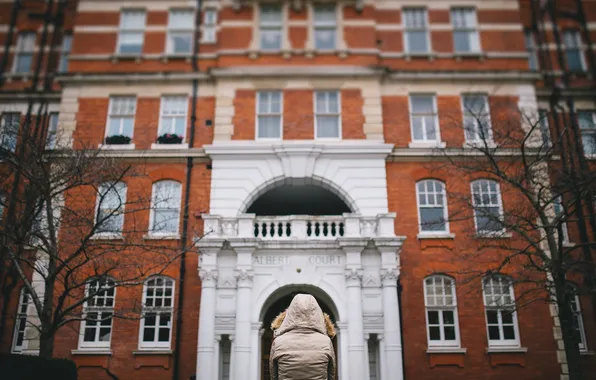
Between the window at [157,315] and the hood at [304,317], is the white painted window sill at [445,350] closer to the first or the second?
the window at [157,315]

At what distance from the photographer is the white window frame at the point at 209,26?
77.6 ft

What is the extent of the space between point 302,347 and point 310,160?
15.1m

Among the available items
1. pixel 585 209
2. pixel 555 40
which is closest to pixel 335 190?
pixel 585 209

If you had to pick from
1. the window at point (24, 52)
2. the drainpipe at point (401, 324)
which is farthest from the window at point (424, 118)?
the window at point (24, 52)

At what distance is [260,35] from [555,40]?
14.3 metres

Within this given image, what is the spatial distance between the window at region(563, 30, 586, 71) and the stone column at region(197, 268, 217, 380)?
64.3 ft

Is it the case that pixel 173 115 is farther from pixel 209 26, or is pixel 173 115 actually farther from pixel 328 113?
pixel 328 113

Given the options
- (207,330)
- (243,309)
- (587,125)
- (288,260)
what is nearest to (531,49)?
(587,125)

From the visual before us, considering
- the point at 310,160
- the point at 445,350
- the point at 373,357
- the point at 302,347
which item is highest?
the point at 310,160

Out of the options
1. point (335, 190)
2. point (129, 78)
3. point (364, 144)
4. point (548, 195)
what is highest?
point (129, 78)

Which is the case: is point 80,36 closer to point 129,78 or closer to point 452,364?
point 129,78

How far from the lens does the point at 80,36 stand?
23.6 m

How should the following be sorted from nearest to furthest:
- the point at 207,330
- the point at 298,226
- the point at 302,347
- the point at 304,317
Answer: the point at 302,347 → the point at 304,317 → the point at 207,330 → the point at 298,226

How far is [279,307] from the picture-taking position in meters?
20.0
